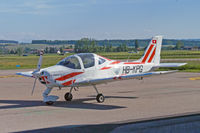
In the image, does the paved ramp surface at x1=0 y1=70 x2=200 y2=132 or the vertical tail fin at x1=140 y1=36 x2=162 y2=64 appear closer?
the paved ramp surface at x1=0 y1=70 x2=200 y2=132

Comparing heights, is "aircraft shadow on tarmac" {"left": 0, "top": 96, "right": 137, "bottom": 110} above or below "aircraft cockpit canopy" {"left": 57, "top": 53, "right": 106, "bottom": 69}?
below

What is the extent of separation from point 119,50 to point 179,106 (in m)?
145

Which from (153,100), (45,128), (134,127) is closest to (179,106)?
(153,100)

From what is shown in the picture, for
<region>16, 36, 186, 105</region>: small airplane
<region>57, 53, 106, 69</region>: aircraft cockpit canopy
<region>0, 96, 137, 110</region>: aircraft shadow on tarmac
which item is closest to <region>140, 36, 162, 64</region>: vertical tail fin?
<region>16, 36, 186, 105</region>: small airplane

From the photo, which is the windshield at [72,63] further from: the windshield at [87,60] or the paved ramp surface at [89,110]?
the paved ramp surface at [89,110]

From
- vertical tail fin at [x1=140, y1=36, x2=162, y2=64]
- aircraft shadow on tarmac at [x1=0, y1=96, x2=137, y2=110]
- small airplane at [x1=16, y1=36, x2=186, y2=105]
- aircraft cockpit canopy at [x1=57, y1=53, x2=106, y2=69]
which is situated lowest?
aircraft shadow on tarmac at [x1=0, y1=96, x2=137, y2=110]

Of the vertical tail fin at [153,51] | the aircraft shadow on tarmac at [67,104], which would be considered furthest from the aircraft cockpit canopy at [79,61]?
the vertical tail fin at [153,51]

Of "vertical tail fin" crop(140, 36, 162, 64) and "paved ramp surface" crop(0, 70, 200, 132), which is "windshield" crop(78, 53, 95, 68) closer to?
"paved ramp surface" crop(0, 70, 200, 132)

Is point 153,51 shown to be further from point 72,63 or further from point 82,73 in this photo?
point 72,63

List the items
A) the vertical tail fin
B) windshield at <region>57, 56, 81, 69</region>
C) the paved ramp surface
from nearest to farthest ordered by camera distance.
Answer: the paved ramp surface < windshield at <region>57, 56, 81, 69</region> < the vertical tail fin

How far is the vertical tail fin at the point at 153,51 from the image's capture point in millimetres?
16734

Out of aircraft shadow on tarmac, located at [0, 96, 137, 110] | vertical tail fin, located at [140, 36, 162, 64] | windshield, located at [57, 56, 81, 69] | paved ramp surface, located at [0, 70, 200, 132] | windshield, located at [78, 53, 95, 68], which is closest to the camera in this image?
paved ramp surface, located at [0, 70, 200, 132]

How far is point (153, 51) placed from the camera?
668 inches

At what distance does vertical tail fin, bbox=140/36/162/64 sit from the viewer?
16.7 metres
